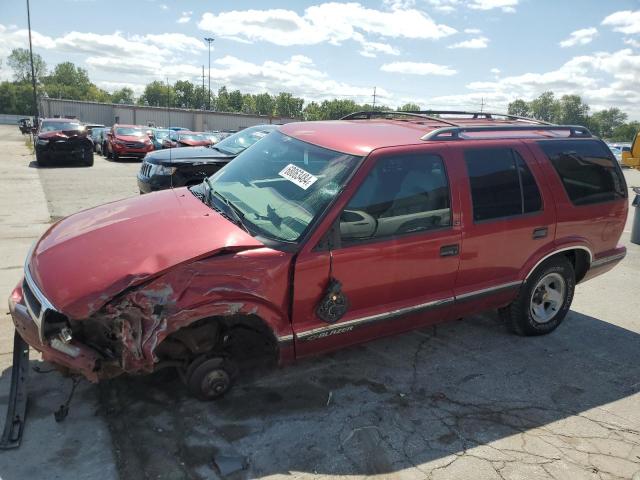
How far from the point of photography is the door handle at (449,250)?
369 cm

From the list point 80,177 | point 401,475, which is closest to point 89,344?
point 401,475

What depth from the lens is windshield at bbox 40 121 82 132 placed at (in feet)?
57.2

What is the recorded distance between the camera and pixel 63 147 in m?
16.6

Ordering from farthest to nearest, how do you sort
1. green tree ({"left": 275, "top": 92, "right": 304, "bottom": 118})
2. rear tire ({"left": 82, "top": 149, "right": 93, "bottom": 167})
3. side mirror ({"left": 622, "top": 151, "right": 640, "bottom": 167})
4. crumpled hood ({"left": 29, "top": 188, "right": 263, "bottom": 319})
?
1. green tree ({"left": 275, "top": 92, "right": 304, "bottom": 118})
2. rear tire ({"left": 82, "top": 149, "right": 93, "bottom": 167})
3. side mirror ({"left": 622, "top": 151, "right": 640, "bottom": 167})
4. crumpled hood ({"left": 29, "top": 188, "right": 263, "bottom": 319})

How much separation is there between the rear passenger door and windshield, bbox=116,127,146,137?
1935 cm

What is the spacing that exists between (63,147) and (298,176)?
51.5 feet

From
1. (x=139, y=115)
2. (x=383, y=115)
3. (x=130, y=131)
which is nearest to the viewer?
(x=383, y=115)

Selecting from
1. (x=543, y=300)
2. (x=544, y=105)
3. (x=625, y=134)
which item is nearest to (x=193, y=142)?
(x=543, y=300)

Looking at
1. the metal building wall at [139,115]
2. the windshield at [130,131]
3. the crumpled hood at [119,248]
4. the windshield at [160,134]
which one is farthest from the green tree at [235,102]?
the crumpled hood at [119,248]

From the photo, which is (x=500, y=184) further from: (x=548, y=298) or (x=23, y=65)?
(x=23, y=65)

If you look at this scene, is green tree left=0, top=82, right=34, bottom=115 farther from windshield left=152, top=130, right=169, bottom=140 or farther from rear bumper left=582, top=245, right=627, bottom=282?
rear bumper left=582, top=245, right=627, bottom=282

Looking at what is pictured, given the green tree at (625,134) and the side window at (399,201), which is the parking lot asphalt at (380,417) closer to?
the side window at (399,201)

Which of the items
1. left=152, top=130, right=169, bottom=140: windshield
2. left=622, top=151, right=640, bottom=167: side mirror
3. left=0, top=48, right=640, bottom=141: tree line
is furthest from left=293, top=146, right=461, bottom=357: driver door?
left=0, top=48, right=640, bottom=141: tree line

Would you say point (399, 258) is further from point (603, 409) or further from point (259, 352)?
point (603, 409)
